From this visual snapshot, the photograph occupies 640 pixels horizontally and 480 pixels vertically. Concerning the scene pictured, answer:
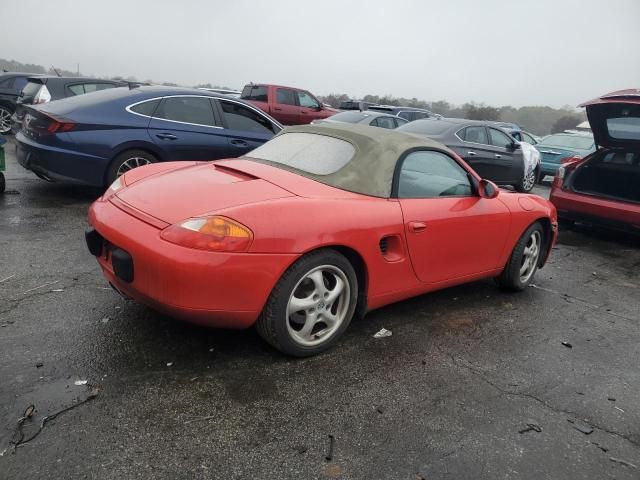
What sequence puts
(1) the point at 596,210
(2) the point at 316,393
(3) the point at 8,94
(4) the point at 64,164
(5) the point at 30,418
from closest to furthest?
(5) the point at 30,418, (2) the point at 316,393, (4) the point at 64,164, (1) the point at 596,210, (3) the point at 8,94

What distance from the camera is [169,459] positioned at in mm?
2145

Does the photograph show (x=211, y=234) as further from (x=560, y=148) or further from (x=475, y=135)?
(x=560, y=148)

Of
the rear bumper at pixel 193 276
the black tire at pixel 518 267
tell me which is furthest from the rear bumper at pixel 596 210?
the rear bumper at pixel 193 276

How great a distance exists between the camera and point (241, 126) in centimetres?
740

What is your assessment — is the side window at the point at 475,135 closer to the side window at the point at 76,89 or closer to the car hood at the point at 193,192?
the car hood at the point at 193,192

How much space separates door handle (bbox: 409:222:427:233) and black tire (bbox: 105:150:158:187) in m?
4.12

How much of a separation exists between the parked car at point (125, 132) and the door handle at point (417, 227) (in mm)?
4131

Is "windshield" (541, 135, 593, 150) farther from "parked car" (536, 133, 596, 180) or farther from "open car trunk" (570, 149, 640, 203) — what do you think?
"open car trunk" (570, 149, 640, 203)

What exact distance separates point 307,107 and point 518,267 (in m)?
13.1

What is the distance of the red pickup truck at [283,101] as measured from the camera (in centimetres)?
1611

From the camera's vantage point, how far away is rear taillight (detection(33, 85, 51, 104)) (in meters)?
10.2

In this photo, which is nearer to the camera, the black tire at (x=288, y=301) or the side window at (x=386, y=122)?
the black tire at (x=288, y=301)

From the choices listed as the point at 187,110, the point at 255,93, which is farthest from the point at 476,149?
the point at 255,93

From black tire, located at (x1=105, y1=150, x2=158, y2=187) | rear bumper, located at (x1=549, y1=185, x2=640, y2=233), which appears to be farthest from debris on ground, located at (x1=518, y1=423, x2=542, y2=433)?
black tire, located at (x1=105, y1=150, x2=158, y2=187)
